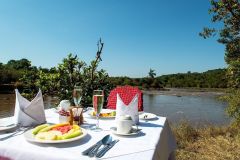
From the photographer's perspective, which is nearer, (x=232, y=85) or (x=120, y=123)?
(x=120, y=123)

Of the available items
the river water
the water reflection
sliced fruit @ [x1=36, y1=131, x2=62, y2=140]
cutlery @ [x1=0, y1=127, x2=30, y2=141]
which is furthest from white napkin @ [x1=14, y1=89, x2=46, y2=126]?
the water reflection

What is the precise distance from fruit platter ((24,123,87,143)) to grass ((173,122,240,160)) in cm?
254

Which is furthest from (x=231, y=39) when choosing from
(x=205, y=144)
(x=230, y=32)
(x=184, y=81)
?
(x=184, y=81)

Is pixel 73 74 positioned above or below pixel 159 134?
above

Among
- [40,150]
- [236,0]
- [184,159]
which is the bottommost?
[184,159]

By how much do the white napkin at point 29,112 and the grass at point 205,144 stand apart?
245 cm

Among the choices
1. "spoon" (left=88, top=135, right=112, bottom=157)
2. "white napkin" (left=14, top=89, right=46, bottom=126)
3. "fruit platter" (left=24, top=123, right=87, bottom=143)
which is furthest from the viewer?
"white napkin" (left=14, top=89, right=46, bottom=126)

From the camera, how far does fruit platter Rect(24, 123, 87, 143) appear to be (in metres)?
1.21

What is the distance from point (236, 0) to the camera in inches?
192

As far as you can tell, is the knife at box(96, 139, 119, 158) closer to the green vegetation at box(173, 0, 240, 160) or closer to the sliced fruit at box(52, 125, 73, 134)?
the sliced fruit at box(52, 125, 73, 134)

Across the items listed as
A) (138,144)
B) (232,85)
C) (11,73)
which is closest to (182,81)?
(11,73)

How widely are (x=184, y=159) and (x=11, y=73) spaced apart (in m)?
51.5

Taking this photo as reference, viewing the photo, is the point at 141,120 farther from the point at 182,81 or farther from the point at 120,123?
the point at 182,81

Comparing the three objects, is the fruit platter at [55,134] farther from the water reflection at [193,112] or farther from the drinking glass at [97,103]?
the water reflection at [193,112]
